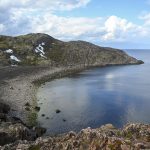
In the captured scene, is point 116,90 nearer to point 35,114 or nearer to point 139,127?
point 35,114

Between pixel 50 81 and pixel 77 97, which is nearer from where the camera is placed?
pixel 77 97

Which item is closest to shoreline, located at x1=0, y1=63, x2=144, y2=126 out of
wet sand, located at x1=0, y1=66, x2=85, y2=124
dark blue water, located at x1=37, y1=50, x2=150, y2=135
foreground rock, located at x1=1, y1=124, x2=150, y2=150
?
wet sand, located at x1=0, y1=66, x2=85, y2=124

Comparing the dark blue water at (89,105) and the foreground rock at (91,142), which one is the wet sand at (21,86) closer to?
the dark blue water at (89,105)

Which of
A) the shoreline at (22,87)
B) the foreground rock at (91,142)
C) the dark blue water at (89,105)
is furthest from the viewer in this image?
the shoreline at (22,87)

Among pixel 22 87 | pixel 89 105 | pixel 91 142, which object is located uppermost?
pixel 91 142

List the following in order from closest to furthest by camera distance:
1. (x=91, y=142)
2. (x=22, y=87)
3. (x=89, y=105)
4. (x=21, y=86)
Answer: (x=91, y=142)
(x=89, y=105)
(x=22, y=87)
(x=21, y=86)

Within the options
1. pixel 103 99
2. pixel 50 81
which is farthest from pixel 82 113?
pixel 50 81

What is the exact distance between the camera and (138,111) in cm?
7962

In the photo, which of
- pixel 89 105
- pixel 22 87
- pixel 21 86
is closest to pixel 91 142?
pixel 89 105

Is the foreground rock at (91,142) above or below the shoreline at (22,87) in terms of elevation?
above

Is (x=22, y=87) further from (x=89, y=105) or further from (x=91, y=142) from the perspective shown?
(x=91, y=142)

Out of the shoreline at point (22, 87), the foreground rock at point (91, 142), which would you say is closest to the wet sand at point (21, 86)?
the shoreline at point (22, 87)

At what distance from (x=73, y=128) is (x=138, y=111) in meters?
23.1

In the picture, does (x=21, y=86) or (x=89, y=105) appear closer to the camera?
(x=89, y=105)
